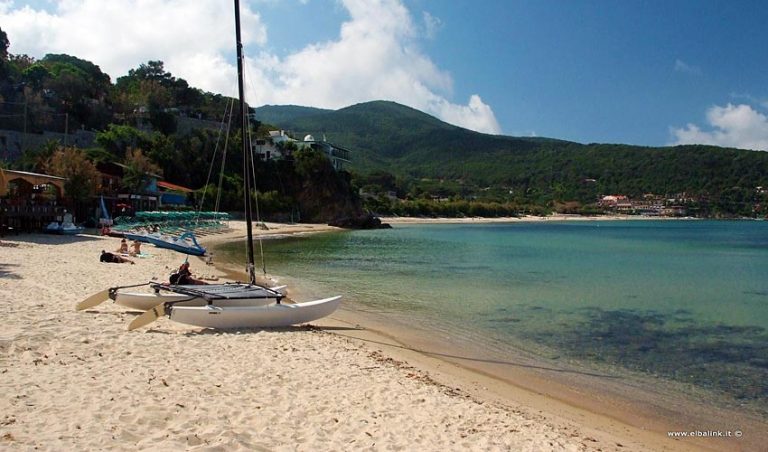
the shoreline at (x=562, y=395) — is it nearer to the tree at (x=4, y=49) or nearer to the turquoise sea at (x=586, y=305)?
the turquoise sea at (x=586, y=305)

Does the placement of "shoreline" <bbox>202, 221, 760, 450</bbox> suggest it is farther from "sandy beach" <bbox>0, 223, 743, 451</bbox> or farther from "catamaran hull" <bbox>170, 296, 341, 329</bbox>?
"catamaran hull" <bbox>170, 296, 341, 329</bbox>

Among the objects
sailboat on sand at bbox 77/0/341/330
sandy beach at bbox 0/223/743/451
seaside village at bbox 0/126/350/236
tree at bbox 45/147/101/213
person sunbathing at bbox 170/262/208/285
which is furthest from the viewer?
tree at bbox 45/147/101/213

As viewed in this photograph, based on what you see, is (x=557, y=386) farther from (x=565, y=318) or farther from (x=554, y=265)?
(x=554, y=265)

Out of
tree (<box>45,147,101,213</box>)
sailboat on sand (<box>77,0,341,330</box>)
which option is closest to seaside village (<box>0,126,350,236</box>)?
tree (<box>45,147,101,213</box>)

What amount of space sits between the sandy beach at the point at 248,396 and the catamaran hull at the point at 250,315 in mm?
285

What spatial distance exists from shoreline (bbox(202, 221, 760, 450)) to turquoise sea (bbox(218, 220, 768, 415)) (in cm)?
129

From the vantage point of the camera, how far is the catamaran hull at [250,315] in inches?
439

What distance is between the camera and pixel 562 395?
9453 millimetres

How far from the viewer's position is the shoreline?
314 inches

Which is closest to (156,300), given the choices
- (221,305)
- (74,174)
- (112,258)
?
(221,305)

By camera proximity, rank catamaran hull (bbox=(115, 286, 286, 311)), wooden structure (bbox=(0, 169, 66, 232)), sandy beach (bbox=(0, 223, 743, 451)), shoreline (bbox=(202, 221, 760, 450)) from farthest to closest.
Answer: wooden structure (bbox=(0, 169, 66, 232))
catamaran hull (bbox=(115, 286, 286, 311))
shoreline (bbox=(202, 221, 760, 450))
sandy beach (bbox=(0, 223, 743, 451))

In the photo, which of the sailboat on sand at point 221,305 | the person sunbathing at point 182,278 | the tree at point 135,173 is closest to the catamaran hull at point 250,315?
the sailboat on sand at point 221,305

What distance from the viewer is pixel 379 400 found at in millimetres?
7645

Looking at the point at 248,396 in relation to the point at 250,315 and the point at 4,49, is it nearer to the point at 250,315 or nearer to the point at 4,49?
the point at 250,315
